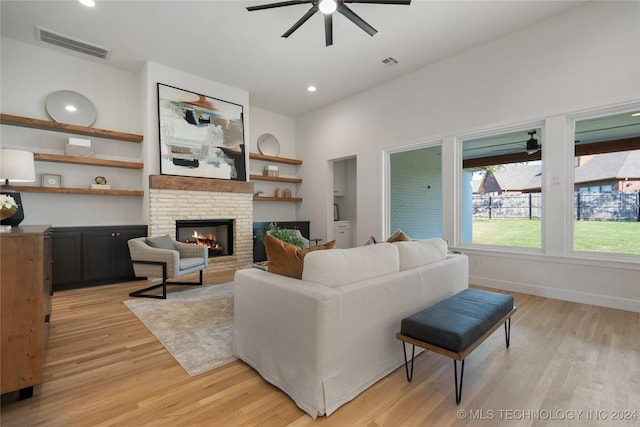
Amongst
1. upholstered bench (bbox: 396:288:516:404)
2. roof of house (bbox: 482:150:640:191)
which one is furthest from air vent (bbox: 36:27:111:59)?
roof of house (bbox: 482:150:640:191)

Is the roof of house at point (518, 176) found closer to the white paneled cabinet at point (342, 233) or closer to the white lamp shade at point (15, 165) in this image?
the white paneled cabinet at point (342, 233)

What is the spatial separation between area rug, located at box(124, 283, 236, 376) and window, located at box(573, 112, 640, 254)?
4.20 meters

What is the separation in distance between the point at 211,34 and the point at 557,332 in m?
5.22

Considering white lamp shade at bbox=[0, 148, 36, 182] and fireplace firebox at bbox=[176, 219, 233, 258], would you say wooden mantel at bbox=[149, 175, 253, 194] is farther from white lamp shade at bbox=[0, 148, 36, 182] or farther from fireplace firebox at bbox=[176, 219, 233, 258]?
white lamp shade at bbox=[0, 148, 36, 182]

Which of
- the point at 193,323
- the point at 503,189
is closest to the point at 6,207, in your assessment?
the point at 193,323

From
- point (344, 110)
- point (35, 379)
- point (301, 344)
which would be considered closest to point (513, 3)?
point (344, 110)

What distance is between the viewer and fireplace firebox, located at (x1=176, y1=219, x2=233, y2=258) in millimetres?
5207

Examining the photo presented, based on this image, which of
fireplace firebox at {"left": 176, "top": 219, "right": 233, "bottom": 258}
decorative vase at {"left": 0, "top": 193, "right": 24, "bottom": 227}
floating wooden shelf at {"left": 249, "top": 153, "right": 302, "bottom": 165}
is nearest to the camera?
decorative vase at {"left": 0, "top": 193, "right": 24, "bottom": 227}

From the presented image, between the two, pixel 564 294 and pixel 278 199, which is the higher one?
pixel 278 199

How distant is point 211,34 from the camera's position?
388 centimetres

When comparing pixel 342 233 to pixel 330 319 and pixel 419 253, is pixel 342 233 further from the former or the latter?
pixel 330 319

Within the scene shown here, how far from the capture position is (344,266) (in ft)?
5.82

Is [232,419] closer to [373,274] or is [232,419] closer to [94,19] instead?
[373,274]

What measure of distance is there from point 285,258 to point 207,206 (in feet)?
12.0
